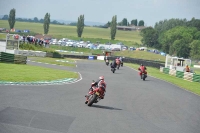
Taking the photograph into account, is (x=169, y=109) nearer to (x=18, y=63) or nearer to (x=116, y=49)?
(x=18, y=63)

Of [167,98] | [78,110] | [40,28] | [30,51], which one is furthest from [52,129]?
[40,28]

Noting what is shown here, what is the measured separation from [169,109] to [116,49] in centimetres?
7556

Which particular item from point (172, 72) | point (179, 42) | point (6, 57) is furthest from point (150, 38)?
point (6, 57)

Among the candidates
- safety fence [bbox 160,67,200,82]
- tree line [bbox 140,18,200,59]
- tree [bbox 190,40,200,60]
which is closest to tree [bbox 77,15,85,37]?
tree line [bbox 140,18,200,59]

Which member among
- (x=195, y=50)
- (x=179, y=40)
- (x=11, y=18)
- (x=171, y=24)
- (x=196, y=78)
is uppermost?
(x=171, y=24)

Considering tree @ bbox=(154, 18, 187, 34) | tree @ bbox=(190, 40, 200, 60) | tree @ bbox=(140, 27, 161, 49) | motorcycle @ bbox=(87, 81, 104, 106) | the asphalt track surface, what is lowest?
the asphalt track surface

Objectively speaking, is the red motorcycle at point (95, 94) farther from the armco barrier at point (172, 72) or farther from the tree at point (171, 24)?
the tree at point (171, 24)

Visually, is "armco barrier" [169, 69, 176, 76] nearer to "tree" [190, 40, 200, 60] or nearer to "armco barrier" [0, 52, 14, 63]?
"armco barrier" [0, 52, 14, 63]

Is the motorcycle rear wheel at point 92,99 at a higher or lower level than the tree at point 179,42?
lower

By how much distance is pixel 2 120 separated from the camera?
11.8m

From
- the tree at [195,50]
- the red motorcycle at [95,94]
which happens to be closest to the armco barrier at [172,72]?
the red motorcycle at [95,94]

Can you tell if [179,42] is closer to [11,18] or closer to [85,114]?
[11,18]

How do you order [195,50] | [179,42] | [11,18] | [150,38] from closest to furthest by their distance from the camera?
[11,18]
[195,50]
[179,42]
[150,38]

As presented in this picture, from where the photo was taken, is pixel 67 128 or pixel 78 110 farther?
pixel 78 110
